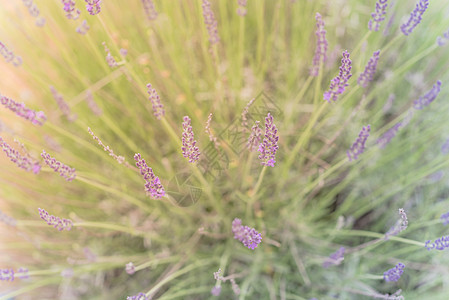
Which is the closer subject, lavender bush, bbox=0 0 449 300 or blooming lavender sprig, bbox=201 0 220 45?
blooming lavender sprig, bbox=201 0 220 45

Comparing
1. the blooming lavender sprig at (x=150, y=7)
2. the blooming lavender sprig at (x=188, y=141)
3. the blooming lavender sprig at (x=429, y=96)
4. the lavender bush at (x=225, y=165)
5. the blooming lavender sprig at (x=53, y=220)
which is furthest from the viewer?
the lavender bush at (x=225, y=165)

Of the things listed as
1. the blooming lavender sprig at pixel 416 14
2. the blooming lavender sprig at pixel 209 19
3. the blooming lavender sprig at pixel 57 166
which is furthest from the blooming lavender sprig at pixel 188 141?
the blooming lavender sprig at pixel 416 14

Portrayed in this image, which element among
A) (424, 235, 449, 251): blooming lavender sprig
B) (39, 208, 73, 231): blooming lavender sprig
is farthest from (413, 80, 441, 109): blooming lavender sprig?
(39, 208, 73, 231): blooming lavender sprig

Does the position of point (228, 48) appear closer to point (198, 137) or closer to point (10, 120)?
point (198, 137)

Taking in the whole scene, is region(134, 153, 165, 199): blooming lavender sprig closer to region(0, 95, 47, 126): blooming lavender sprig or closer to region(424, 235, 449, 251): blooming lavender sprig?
region(0, 95, 47, 126): blooming lavender sprig

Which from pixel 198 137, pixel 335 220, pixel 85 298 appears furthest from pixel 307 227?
pixel 85 298

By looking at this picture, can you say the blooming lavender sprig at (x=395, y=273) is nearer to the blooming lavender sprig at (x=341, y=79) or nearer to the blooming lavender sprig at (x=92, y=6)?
the blooming lavender sprig at (x=341, y=79)

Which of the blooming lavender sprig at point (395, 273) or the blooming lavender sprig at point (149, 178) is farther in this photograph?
the blooming lavender sprig at point (395, 273)
